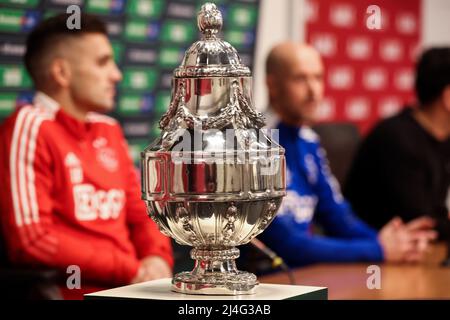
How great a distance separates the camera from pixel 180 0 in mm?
3711

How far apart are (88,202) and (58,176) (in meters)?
0.11

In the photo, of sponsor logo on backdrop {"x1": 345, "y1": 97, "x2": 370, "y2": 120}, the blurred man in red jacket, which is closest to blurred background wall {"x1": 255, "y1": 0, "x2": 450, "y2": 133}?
sponsor logo on backdrop {"x1": 345, "y1": 97, "x2": 370, "y2": 120}

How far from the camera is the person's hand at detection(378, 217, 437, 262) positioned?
3074 millimetres

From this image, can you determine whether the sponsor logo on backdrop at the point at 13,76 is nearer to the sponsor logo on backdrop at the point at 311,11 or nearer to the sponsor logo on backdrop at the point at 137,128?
the sponsor logo on backdrop at the point at 137,128

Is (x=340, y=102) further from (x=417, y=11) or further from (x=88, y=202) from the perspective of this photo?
(x=88, y=202)

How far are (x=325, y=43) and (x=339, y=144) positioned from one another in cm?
104

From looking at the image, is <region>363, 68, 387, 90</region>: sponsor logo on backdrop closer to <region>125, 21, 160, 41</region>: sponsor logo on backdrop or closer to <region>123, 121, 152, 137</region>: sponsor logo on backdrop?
<region>125, 21, 160, 41</region>: sponsor logo on backdrop

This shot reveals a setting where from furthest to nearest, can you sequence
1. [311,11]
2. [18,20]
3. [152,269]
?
[311,11] → [18,20] → [152,269]

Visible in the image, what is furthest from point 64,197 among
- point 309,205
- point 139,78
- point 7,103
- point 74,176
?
point 139,78

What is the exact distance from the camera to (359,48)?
500 cm

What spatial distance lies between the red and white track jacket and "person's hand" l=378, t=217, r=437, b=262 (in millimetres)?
768

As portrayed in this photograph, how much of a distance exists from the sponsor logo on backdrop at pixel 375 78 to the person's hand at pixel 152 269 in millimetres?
2601

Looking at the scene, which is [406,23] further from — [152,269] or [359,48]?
[152,269]

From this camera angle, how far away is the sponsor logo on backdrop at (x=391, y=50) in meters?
5.14
